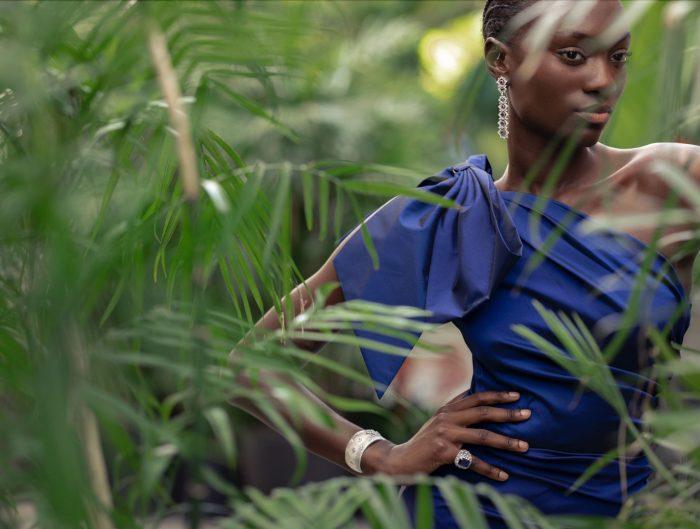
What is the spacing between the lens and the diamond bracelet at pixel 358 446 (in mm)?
1778

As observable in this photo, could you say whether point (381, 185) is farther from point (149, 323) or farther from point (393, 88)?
point (393, 88)

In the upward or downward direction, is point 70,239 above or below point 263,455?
above

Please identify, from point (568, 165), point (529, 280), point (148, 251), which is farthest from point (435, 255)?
point (148, 251)

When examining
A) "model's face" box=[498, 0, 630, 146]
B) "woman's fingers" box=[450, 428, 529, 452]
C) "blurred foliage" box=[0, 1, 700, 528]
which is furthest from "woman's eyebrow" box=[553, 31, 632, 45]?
"woman's fingers" box=[450, 428, 529, 452]

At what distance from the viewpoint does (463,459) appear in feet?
5.37

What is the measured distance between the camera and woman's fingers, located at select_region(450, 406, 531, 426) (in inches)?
63.0

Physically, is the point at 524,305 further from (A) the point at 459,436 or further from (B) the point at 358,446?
(B) the point at 358,446

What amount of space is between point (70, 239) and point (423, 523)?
38cm

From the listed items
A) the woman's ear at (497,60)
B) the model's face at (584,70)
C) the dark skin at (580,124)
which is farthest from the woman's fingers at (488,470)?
the woman's ear at (497,60)

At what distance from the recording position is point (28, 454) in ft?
3.07

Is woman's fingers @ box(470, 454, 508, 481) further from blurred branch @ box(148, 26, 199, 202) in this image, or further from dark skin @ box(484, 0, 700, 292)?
blurred branch @ box(148, 26, 199, 202)

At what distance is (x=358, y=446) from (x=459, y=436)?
0.21 m

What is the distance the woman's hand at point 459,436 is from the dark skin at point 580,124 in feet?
1.01

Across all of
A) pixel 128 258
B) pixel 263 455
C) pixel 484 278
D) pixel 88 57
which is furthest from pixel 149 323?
pixel 263 455
